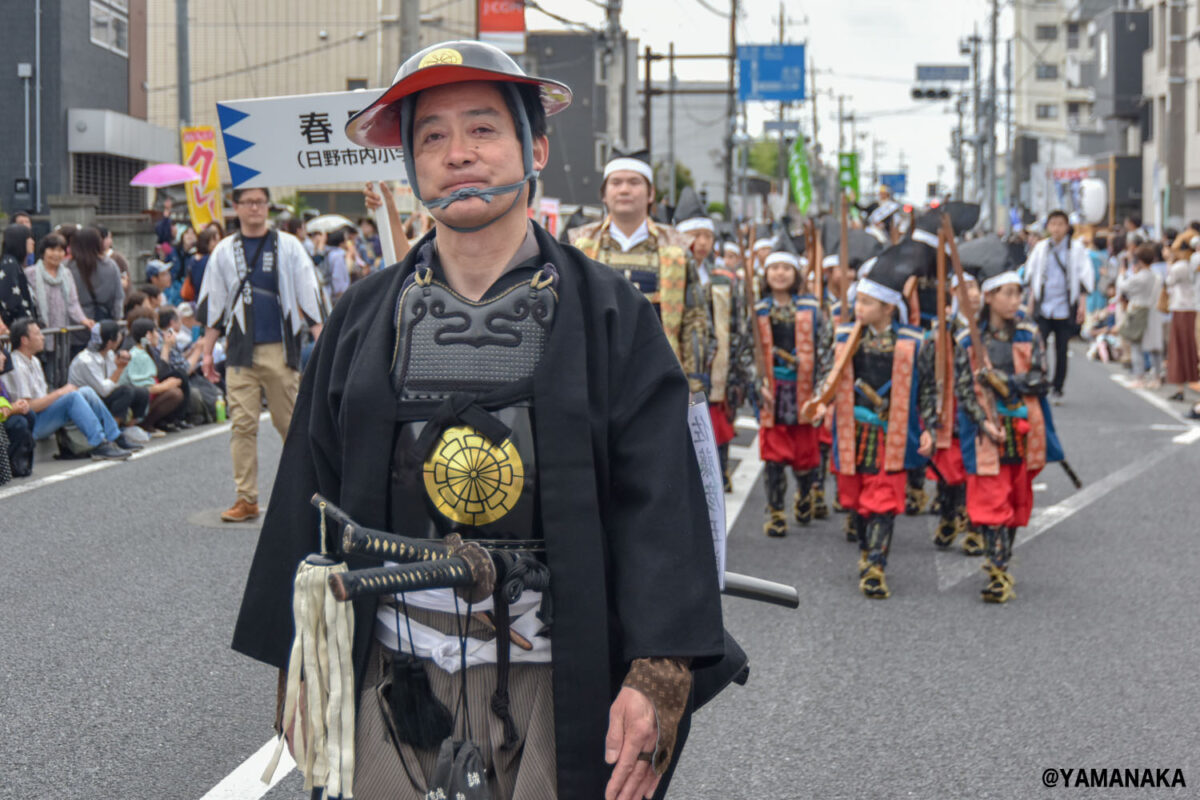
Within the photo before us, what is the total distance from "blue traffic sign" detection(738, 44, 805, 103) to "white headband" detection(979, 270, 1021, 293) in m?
34.4

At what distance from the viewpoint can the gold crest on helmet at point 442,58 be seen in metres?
2.53

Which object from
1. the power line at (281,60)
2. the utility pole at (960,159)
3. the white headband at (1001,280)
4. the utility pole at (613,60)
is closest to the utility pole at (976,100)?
the utility pole at (960,159)

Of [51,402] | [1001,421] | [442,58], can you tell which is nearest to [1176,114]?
[51,402]

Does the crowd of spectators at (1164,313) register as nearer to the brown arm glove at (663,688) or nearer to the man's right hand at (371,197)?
the man's right hand at (371,197)

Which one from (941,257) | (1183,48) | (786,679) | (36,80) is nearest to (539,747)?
(786,679)

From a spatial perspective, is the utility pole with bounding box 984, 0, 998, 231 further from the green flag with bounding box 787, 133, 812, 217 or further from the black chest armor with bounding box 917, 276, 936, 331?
the black chest armor with bounding box 917, 276, 936, 331

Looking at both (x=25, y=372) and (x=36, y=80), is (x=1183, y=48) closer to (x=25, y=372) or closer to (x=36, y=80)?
(x=36, y=80)

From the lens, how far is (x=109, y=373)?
12703mm

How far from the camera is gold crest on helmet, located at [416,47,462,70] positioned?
99.7 inches

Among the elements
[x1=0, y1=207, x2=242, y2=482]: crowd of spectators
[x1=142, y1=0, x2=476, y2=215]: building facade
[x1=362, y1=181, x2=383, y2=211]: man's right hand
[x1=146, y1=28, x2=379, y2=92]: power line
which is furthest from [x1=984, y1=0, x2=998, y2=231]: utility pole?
[x1=362, y1=181, x2=383, y2=211]: man's right hand

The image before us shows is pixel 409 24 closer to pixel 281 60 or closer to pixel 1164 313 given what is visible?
pixel 1164 313

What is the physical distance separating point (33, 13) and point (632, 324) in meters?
19.8

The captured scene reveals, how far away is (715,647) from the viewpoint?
2484 millimetres

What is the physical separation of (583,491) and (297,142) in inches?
161
